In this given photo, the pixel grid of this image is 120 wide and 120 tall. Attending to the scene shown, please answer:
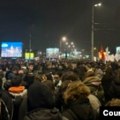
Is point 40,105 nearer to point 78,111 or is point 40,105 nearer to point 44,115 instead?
point 44,115

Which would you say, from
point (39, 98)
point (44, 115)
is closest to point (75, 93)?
point (39, 98)

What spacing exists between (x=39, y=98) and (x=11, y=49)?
39.3m

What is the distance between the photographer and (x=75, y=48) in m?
192

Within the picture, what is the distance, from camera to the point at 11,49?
45812 millimetres

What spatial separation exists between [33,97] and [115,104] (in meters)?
1.48

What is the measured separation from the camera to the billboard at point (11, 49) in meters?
44.9

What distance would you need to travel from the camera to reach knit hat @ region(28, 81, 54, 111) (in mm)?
6773

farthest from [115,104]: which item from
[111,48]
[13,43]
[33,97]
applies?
[111,48]

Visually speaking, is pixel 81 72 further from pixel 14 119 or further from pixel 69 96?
pixel 69 96

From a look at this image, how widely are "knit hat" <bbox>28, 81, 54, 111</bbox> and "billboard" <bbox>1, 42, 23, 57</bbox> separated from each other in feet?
125

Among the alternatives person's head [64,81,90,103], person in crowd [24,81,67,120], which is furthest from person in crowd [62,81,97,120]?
person in crowd [24,81,67,120]

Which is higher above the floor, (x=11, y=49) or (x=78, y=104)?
(x=11, y=49)

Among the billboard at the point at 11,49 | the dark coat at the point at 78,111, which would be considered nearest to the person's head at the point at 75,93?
the dark coat at the point at 78,111

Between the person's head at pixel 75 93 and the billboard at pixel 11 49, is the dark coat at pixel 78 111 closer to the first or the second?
the person's head at pixel 75 93
